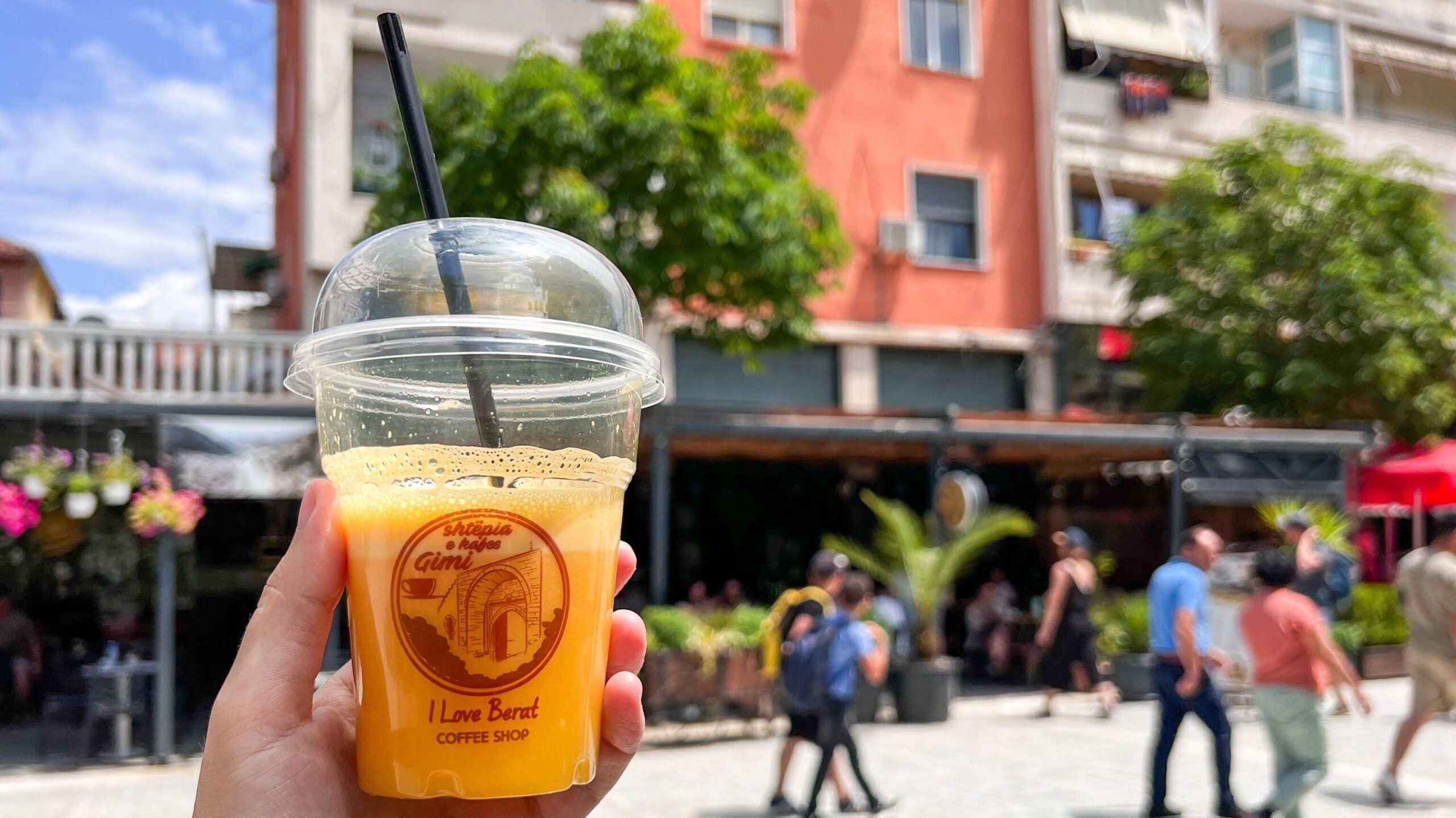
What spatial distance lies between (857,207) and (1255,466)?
696 centimetres

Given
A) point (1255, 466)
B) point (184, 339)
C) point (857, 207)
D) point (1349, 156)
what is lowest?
point (1255, 466)

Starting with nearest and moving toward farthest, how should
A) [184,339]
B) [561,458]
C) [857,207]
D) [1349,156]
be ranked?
1. [561,458]
2. [184,339]
3. [857,207]
4. [1349,156]

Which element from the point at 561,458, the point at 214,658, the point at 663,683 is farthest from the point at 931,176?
the point at 561,458

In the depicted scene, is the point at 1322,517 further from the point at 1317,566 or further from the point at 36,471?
the point at 36,471

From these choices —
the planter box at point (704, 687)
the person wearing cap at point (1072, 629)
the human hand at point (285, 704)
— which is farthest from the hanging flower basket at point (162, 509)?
the human hand at point (285, 704)

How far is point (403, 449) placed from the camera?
1764mm

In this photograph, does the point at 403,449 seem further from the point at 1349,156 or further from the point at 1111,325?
the point at 1349,156

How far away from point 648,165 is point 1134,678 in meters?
7.94

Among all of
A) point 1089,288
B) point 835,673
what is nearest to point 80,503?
point 835,673

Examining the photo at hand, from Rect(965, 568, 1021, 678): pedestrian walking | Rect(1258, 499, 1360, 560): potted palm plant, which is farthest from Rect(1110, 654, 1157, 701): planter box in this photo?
Rect(1258, 499, 1360, 560): potted palm plant

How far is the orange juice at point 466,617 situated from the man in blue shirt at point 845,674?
6.01 metres

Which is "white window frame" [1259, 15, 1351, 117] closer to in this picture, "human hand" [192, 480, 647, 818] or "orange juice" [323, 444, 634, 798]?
"orange juice" [323, 444, 634, 798]

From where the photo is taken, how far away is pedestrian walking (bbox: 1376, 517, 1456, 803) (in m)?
7.86

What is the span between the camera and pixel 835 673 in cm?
762
